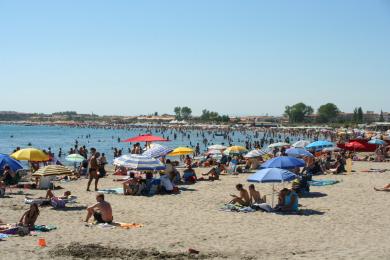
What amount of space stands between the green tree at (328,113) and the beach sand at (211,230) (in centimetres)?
14969

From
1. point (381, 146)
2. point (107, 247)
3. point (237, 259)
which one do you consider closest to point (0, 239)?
point (107, 247)

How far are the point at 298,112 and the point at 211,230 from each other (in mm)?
160108

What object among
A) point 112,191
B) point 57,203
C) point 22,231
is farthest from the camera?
point 112,191

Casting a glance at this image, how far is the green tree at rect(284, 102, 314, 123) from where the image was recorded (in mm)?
165875

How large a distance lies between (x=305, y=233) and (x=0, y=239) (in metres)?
5.91

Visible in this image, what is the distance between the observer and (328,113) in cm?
16375

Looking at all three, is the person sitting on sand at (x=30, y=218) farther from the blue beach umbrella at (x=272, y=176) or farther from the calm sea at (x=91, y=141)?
the calm sea at (x=91, y=141)

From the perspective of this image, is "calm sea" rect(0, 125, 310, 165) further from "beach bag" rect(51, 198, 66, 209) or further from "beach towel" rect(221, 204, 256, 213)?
"beach towel" rect(221, 204, 256, 213)

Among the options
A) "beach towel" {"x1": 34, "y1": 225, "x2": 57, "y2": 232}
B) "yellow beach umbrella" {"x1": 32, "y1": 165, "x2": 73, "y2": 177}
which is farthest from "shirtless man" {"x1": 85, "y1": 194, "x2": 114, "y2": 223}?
"yellow beach umbrella" {"x1": 32, "y1": 165, "x2": 73, "y2": 177}

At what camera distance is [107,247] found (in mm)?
8969

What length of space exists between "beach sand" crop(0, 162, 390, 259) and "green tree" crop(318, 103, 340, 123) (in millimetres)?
149691

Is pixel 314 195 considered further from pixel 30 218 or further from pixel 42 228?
pixel 30 218

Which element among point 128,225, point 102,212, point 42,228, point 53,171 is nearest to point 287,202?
point 128,225

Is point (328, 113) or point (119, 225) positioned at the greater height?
point (328, 113)
